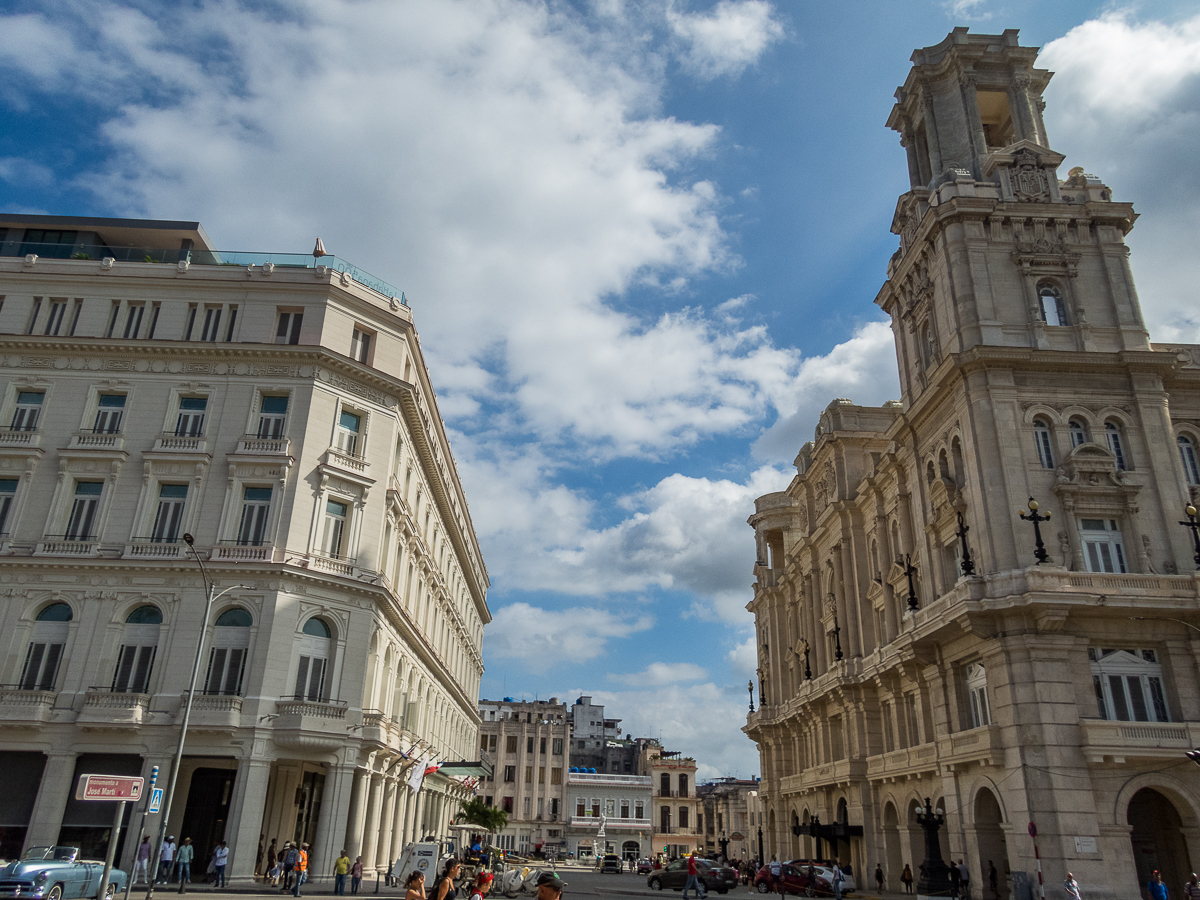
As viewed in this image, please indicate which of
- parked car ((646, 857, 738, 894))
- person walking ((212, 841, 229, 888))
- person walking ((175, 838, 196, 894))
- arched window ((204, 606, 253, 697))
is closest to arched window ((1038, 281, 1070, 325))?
parked car ((646, 857, 738, 894))

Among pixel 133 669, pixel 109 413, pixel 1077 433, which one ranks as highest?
pixel 109 413

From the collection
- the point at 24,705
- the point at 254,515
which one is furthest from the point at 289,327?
the point at 24,705

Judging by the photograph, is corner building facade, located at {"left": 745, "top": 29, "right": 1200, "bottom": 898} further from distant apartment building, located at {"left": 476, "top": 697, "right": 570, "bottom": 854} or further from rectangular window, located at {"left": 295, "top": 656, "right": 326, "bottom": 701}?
distant apartment building, located at {"left": 476, "top": 697, "right": 570, "bottom": 854}

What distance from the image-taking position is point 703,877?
141 feet

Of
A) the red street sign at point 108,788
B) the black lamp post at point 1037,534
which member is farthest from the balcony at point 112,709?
the black lamp post at point 1037,534

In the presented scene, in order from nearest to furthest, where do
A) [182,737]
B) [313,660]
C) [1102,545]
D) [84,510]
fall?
1. [182,737]
2. [1102,545]
3. [313,660]
4. [84,510]

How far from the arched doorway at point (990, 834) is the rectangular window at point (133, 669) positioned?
33303mm

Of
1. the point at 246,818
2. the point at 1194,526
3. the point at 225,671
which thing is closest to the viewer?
the point at 246,818

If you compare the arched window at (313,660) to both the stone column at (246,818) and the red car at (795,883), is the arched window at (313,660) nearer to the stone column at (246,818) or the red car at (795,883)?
the stone column at (246,818)

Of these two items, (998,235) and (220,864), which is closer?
(220,864)

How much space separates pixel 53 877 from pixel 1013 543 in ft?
110

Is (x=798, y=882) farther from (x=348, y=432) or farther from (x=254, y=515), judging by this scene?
(x=254, y=515)

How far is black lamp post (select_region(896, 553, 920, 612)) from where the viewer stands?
133 ft

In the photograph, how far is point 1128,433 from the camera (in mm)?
35438
